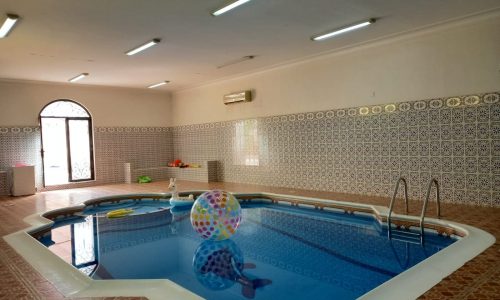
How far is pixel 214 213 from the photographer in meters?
4.11

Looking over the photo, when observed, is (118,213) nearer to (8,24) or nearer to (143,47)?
(143,47)

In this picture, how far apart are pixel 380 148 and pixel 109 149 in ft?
25.1

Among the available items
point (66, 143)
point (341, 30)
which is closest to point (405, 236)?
point (341, 30)

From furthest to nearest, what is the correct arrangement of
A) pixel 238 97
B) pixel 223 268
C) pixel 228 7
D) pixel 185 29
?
pixel 238 97 → pixel 185 29 → pixel 228 7 → pixel 223 268

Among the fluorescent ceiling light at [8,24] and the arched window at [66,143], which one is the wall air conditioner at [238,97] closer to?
the arched window at [66,143]

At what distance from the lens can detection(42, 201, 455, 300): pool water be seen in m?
3.34

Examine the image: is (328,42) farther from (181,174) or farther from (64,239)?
(181,174)

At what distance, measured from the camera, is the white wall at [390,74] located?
5406mm

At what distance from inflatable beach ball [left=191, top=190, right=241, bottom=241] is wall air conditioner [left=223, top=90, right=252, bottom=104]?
5248 mm

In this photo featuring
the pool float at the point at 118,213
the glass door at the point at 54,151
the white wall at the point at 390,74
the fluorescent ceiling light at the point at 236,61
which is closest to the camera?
the white wall at the point at 390,74

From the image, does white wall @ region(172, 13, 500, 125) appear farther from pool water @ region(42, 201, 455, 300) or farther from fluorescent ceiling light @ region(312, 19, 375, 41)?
pool water @ region(42, 201, 455, 300)

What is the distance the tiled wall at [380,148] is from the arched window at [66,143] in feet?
13.7

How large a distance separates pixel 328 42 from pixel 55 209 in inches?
221

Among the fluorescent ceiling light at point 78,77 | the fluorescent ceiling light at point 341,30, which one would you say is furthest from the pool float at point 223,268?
the fluorescent ceiling light at point 78,77
